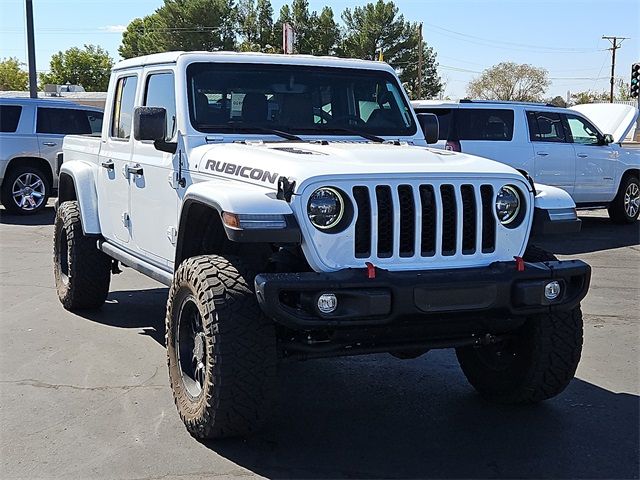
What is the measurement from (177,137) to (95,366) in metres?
1.67

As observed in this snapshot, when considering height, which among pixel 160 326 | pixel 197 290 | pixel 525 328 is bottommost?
pixel 160 326

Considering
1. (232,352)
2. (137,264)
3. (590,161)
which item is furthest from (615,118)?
(232,352)

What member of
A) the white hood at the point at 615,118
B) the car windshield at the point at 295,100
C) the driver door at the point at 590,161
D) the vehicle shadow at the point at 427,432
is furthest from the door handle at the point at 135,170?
the white hood at the point at 615,118

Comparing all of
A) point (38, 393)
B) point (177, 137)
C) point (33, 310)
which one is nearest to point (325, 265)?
point (177, 137)

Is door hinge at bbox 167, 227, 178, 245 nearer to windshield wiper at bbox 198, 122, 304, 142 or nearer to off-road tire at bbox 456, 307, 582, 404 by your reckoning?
windshield wiper at bbox 198, 122, 304, 142

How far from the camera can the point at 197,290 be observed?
408 cm

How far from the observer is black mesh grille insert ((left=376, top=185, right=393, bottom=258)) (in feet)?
13.1

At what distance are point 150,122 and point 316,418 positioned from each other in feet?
6.58

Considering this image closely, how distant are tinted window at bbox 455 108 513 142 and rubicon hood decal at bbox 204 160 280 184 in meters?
7.27

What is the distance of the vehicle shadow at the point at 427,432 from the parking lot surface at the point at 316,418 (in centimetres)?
1

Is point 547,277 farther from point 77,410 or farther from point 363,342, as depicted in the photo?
point 77,410

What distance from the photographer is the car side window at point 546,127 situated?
468 inches

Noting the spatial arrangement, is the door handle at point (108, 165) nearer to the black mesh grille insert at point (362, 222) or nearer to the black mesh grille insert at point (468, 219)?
the black mesh grille insert at point (362, 222)

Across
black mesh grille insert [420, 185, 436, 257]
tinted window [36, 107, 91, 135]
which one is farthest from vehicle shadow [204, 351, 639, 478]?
tinted window [36, 107, 91, 135]
